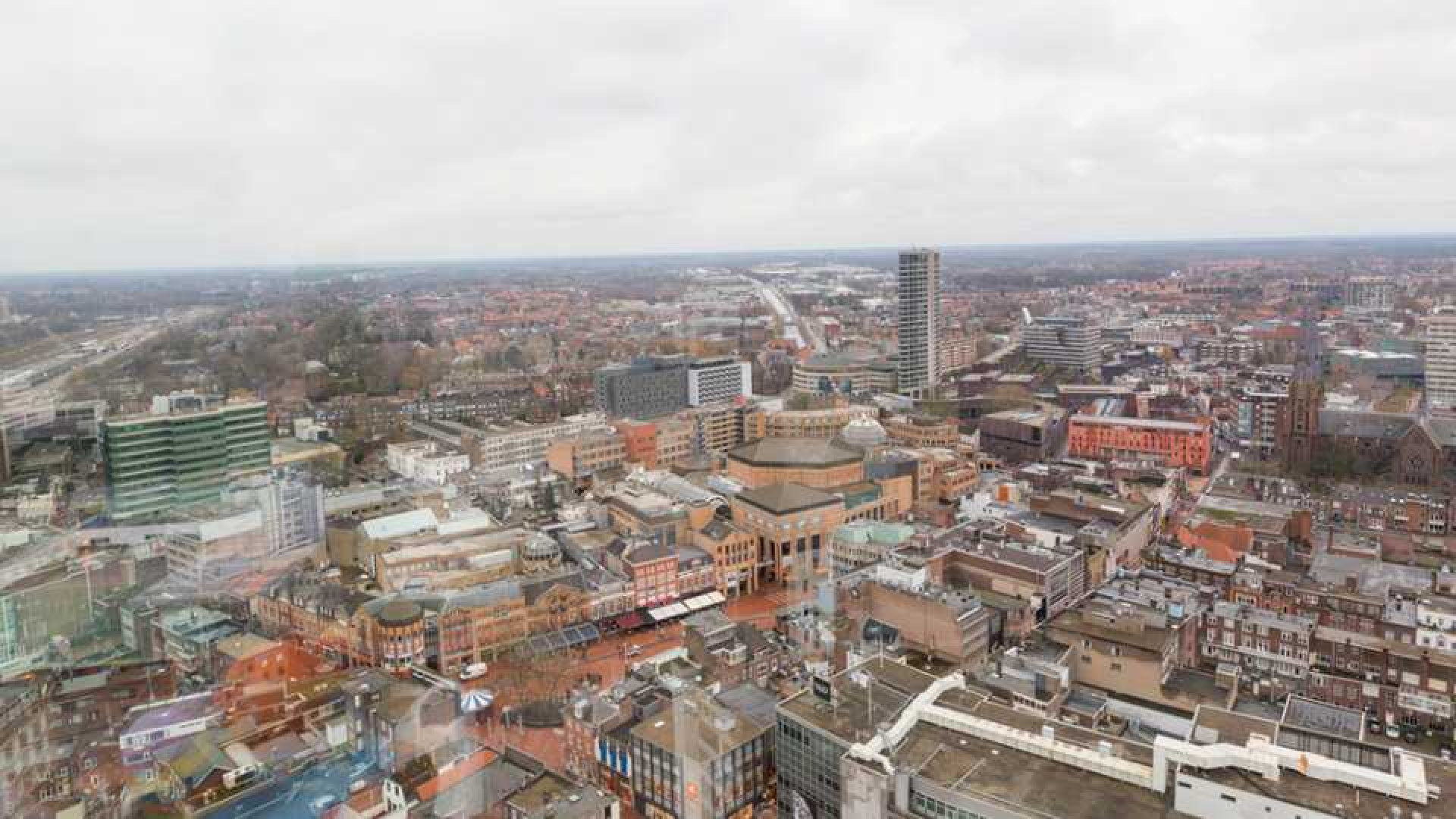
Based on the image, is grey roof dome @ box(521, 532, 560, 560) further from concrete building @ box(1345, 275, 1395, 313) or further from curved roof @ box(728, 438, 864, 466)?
concrete building @ box(1345, 275, 1395, 313)

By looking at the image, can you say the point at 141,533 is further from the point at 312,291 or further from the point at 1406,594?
the point at 1406,594

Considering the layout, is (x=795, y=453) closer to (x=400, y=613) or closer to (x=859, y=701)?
(x=400, y=613)

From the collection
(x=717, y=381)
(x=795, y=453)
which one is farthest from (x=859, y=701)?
(x=717, y=381)

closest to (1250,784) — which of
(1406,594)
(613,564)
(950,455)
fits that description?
(1406,594)

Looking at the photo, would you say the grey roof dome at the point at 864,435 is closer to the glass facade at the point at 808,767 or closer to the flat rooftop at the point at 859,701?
the flat rooftop at the point at 859,701

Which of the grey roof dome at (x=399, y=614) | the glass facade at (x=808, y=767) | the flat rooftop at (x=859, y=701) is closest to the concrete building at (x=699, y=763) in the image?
the glass facade at (x=808, y=767)

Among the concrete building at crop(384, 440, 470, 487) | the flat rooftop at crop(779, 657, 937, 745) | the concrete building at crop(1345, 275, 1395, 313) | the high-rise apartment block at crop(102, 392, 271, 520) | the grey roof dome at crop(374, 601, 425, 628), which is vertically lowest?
the grey roof dome at crop(374, 601, 425, 628)

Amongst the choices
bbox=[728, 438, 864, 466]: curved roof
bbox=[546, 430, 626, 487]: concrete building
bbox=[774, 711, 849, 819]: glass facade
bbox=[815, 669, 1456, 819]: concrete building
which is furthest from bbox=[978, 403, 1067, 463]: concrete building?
bbox=[774, 711, 849, 819]: glass facade
